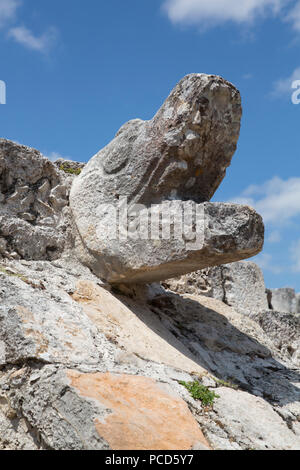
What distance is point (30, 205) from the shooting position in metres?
5.84

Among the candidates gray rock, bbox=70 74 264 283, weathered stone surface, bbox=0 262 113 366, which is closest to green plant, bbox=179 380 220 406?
weathered stone surface, bbox=0 262 113 366

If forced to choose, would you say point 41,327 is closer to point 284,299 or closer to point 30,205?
point 30,205

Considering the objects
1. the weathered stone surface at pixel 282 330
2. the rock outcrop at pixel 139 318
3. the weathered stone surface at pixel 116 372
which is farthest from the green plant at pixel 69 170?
the weathered stone surface at pixel 282 330

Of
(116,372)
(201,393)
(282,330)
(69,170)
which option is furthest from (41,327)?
(282,330)

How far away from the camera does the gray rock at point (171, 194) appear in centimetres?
493

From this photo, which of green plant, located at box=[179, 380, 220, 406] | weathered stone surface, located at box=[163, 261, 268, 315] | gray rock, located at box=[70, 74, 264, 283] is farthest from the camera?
weathered stone surface, located at box=[163, 261, 268, 315]

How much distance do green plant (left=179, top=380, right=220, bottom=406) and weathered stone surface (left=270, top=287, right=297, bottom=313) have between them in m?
6.33

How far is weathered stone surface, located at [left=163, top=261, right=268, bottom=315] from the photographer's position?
706 centimetres

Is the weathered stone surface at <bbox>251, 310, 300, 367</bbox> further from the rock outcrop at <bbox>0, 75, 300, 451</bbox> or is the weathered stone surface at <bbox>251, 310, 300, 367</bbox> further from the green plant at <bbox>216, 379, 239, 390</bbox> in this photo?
the green plant at <bbox>216, 379, 239, 390</bbox>

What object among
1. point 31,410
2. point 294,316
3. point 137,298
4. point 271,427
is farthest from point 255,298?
point 31,410

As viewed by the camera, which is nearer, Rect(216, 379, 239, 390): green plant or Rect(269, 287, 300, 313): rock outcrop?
Rect(216, 379, 239, 390): green plant

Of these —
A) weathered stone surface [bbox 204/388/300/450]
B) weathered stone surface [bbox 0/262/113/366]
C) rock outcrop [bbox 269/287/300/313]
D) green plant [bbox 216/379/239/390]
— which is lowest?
weathered stone surface [bbox 204/388/300/450]

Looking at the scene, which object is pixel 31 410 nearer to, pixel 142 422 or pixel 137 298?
pixel 142 422

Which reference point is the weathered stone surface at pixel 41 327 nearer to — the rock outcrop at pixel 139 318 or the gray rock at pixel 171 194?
the rock outcrop at pixel 139 318
